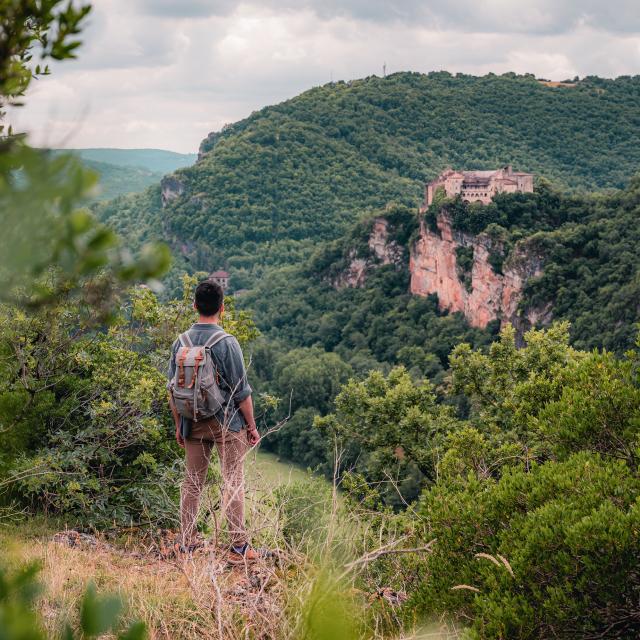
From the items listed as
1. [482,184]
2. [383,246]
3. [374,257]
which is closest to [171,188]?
[374,257]

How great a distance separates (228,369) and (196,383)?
0.66 ft

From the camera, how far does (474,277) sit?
38.2 metres

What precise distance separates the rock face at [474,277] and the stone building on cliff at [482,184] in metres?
4.34

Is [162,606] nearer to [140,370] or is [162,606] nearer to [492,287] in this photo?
[140,370]

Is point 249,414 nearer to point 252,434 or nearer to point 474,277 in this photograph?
point 252,434

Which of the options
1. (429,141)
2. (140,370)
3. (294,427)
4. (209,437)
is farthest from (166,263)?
(429,141)

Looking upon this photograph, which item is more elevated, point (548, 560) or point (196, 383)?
point (196, 383)

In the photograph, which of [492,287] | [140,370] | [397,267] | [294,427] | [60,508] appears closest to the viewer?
[60,508]

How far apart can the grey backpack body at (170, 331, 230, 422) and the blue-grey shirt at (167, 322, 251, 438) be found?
43 mm

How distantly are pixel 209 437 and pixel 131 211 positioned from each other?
312ft

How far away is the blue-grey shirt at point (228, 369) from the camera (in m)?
4.08

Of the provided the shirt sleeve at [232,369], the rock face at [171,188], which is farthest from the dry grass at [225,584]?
the rock face at [171,188]

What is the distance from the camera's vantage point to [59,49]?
1.40m

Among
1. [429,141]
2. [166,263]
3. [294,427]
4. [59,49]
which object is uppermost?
[429,141]
